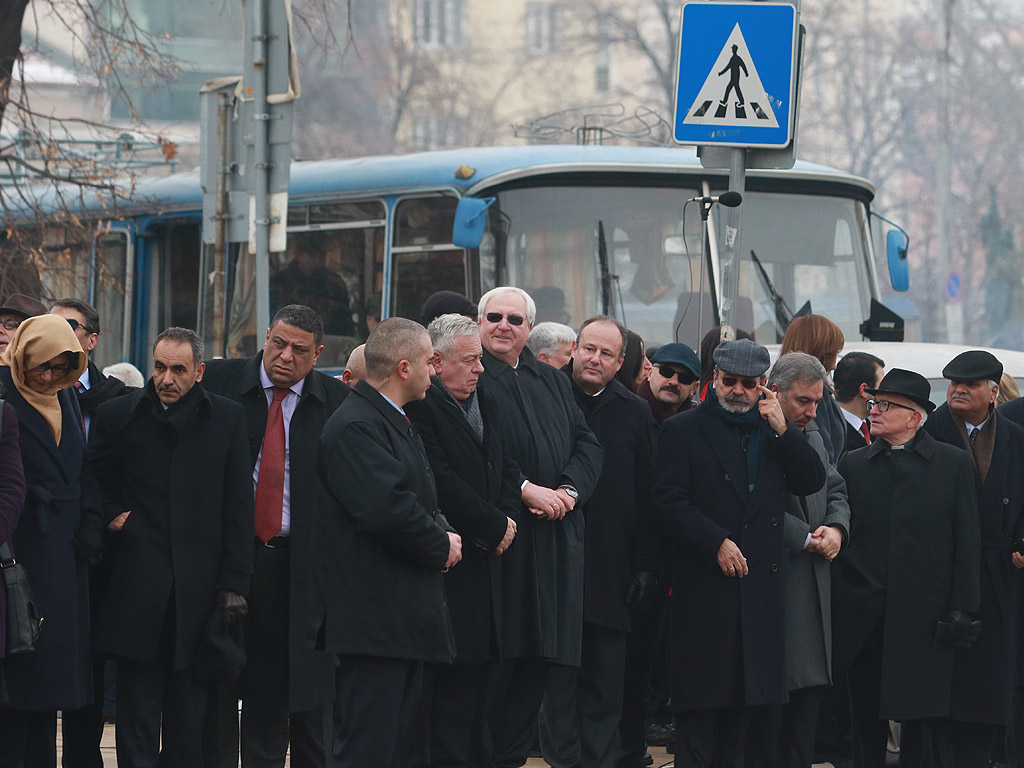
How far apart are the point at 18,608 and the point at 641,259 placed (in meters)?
6.49

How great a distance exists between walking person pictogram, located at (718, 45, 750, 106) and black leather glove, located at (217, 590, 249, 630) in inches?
120

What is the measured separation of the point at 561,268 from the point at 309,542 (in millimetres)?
5107

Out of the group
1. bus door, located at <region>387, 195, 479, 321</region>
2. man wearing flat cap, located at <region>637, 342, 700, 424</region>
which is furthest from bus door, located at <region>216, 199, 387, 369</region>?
man wearing flat cap, located at <region>637, 342, 700, 424</region>

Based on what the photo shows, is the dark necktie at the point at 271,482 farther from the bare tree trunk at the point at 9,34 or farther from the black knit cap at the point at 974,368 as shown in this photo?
the bare tree trunk at the point at 9,34

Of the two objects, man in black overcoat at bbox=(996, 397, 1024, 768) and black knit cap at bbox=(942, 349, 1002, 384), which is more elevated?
black knit cap at bbox=(942, 349, 1002, 384)

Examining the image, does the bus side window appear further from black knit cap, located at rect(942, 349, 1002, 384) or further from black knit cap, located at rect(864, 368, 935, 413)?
black knit cap, located at rect(864, 368, 935, 413)

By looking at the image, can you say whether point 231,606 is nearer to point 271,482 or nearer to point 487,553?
point 271,482

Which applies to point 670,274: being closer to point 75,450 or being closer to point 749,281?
point 749,281

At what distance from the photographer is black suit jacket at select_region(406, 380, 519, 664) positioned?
6.43 meters

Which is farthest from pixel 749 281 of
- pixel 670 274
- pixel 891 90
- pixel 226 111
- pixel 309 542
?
pixel 891 90

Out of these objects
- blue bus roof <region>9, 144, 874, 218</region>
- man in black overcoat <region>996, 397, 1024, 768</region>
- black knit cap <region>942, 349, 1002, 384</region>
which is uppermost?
blue bus roof <region>9, 144, 874, 218</region>

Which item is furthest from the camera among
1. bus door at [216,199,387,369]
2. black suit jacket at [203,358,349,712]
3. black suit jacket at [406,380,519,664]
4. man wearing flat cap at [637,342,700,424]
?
bus door at [216,199,387,369]

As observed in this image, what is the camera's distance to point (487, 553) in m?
6.61

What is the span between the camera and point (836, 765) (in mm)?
8031
